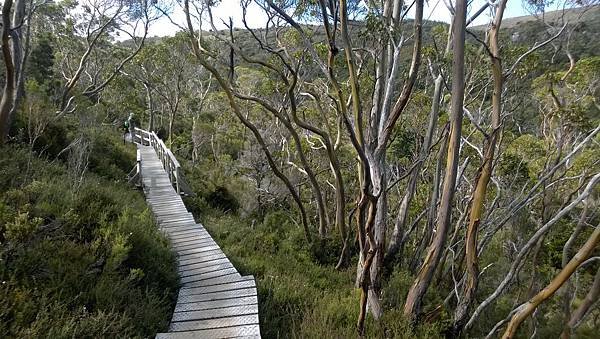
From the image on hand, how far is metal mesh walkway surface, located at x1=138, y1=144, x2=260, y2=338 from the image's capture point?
385 cm

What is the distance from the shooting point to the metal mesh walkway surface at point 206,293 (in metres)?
3.85

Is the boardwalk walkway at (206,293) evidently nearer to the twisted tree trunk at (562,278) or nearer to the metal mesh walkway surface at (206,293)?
the metal mesh walkway surface at (206,293)

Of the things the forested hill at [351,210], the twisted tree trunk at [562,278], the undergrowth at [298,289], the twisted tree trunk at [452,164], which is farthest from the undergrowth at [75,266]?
the twisted tree trunk at [562,278]

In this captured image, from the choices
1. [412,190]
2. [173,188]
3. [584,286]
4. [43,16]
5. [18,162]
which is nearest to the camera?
[18,162]

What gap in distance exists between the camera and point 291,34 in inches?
473

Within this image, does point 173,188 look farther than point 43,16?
No

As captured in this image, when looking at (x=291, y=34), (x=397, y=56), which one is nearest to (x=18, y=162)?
(x=397, y=56)

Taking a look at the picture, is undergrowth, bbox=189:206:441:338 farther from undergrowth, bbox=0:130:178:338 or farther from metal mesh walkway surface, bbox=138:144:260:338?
undergrowth, bbox=0:130:178:338

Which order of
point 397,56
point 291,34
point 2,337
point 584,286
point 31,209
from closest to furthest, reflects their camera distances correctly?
point 2,337 < point 31,209 < point 397,56 < point 584,286 < point 291,34

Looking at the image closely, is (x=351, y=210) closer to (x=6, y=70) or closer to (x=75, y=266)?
(x=75, y=266)

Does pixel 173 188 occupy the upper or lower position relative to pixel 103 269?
lower

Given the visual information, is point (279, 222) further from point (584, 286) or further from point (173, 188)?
point (584, 286)

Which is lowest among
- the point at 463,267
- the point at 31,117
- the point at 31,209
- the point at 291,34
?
the point at 463,267

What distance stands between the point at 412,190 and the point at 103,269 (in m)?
4.94
